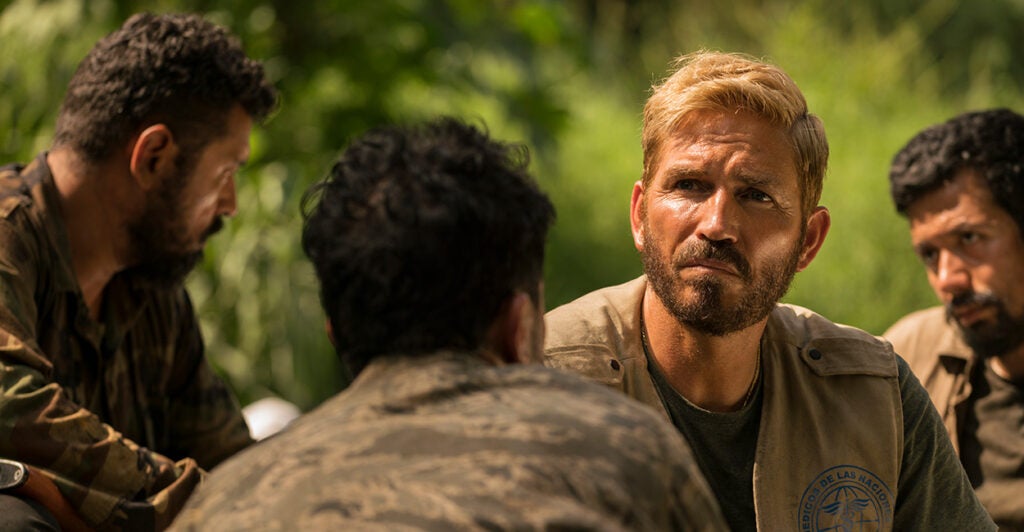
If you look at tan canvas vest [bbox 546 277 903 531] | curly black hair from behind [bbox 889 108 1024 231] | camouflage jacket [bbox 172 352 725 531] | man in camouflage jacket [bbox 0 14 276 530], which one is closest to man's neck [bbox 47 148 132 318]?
man in camouflage jacket [bbox 0 14 276 530]

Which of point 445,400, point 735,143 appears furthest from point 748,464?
point 445,400

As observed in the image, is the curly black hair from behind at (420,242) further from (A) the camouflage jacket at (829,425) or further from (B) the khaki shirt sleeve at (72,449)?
(B) the khaki shirt sleeve at (72,449)

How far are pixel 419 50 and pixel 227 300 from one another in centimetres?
160

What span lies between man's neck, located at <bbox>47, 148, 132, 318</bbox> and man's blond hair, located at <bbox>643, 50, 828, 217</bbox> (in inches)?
54.0

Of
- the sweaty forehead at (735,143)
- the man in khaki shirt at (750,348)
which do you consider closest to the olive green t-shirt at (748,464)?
the man in khaki shirt at (750,348)

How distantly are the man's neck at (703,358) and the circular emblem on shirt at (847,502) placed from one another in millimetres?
255

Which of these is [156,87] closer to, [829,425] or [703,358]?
[703,358]

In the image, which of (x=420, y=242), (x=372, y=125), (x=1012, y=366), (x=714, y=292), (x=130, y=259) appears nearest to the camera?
(x=420, y=242)

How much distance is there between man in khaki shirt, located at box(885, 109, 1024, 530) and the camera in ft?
13.6

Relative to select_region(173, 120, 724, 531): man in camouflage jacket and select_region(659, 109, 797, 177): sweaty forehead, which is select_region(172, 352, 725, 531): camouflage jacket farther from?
select_region(659, 109, 797, 177): sweaty forehead

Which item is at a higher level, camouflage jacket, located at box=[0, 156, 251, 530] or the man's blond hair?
the man's blond hair

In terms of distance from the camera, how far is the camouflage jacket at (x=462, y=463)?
69.0 inches

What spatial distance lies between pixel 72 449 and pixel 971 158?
2.72 metres

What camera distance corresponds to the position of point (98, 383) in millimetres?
3641
